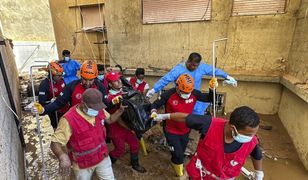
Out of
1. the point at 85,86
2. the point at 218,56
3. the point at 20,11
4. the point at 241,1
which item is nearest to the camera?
the point at 85,86

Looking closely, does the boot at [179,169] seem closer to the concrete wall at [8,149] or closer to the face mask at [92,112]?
the face mask at [92,112]

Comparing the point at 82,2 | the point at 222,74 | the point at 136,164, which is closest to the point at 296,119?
the point at 222,74

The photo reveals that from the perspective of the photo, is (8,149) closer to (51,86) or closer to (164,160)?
(51,86)

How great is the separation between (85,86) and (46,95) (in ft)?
3.48

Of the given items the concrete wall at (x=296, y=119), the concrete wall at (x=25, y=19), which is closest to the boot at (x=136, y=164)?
the concrete wall at (x=296, y=119)

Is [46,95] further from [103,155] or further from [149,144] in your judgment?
[149,144]

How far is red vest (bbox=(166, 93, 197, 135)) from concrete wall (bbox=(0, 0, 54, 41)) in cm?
1477

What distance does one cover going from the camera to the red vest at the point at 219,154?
1.84 meters

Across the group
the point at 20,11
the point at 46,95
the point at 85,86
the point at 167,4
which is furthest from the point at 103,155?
the point at 20,11

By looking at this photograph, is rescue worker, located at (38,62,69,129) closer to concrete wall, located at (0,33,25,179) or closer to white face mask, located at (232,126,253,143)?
concrete wall, located at (0,33,25,179)

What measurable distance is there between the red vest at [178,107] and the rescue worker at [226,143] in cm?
90

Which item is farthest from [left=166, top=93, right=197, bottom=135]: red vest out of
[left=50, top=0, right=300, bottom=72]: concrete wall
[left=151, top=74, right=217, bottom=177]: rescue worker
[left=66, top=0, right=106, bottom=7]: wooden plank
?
[left=66, top=0, right=106, bottom=7]: wooden plank

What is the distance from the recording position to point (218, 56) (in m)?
5.09

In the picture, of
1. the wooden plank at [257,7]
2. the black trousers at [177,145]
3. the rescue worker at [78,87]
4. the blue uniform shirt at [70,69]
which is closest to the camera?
the rescue worker at [78,87]
